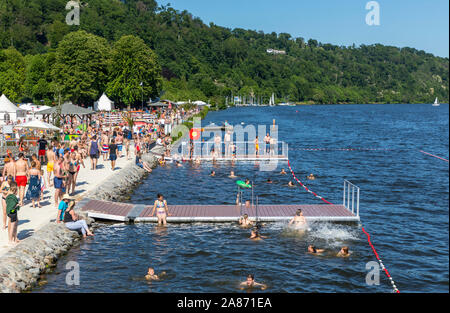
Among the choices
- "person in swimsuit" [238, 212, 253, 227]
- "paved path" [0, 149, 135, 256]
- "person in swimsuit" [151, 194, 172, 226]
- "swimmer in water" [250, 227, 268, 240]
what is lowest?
"swimmer in water" [250, 227, 268, 240]

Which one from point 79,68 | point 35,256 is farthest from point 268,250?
point 79,68

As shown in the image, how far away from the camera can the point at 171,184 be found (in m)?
28.8

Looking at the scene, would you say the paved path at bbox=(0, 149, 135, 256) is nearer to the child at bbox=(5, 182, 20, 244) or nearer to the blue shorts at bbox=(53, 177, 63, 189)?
the child at bbox=(5, 182, 20, 244)

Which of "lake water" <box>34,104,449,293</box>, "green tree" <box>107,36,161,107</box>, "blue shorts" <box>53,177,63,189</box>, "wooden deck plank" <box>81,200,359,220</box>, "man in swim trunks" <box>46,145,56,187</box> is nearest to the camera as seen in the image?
"lake water" <box>34,104,449,293</box>

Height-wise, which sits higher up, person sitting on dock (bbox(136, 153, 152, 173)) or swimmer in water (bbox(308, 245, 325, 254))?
person sitting on dock (bbox(136, 153, 152, 173))

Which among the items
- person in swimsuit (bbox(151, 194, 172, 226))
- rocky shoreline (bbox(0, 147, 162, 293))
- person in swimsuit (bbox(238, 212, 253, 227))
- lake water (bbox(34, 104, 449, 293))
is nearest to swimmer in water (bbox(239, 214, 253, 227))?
person in swimsuit (bbox(238, 212, 253, 227))

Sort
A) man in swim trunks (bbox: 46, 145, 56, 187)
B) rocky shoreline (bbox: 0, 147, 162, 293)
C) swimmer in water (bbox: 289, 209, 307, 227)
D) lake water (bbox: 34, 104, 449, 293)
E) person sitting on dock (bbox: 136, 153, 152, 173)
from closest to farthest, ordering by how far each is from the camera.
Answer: rocky shoreline (bbox: 0, 147, 162, 293) → lake water (bbox: 34, 104, 449, 293) → swimmer in water (bbox: 289, 209, 307, 227) → man in swim trunks (bbox: 46, 145, 56, 187) → person sitting on dock (bbox: 136, 153, 152, 173)

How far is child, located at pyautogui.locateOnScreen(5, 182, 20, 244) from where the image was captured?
13227 millimetres

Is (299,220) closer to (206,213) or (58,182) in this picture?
(206,213)

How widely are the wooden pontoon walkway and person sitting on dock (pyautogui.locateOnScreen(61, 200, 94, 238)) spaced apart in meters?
1.90

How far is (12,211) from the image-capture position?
13.2m

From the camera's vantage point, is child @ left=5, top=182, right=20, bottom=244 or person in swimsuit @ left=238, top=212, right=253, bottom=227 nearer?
child @ left=5, top=182, right=20, bottom=244
